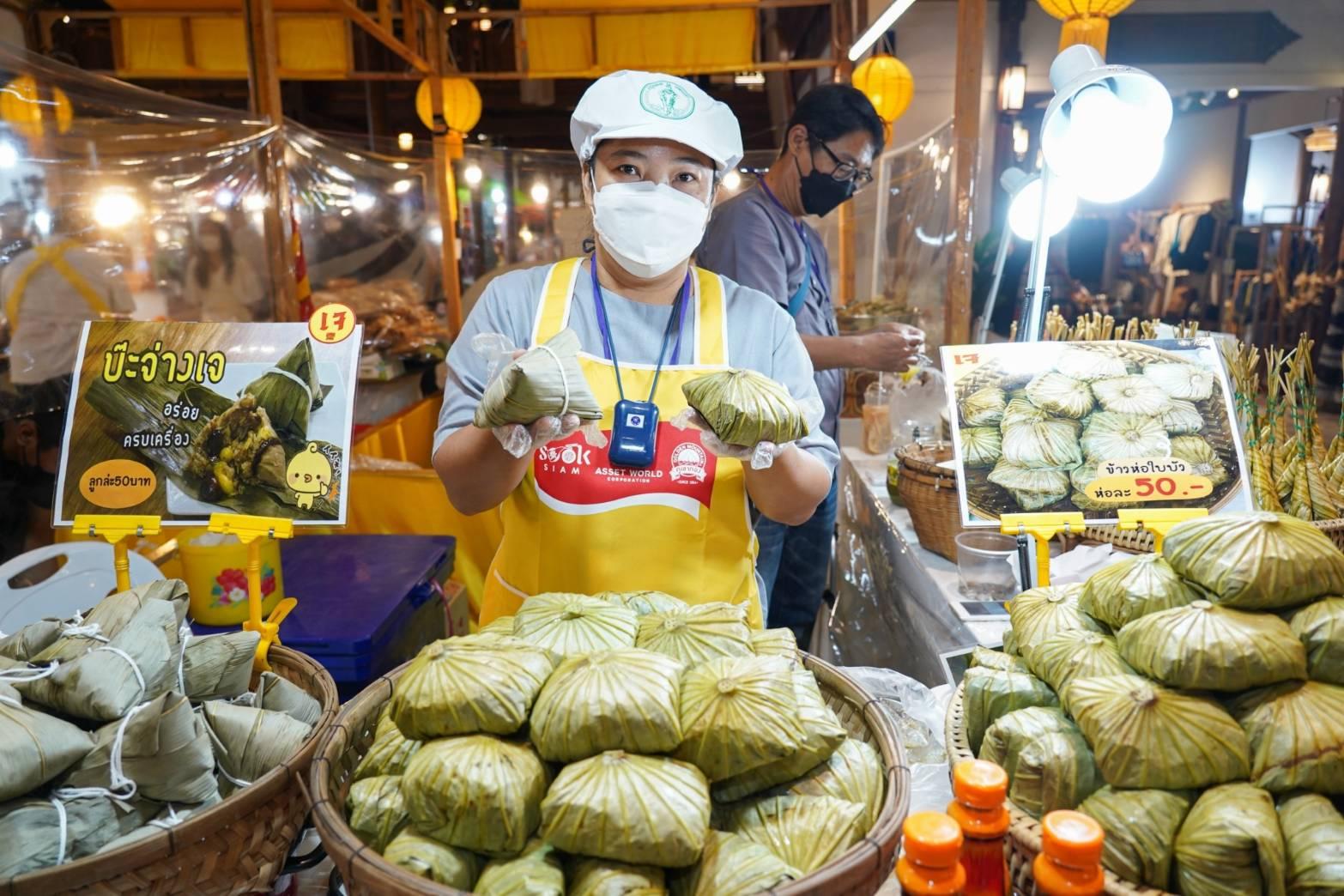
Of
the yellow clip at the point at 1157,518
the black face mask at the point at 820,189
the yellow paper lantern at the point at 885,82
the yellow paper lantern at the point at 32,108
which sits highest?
the yellow paper lantern at the point at 885,82

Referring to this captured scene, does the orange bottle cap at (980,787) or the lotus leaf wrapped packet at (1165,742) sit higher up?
the orange bottle cap at (980,787)

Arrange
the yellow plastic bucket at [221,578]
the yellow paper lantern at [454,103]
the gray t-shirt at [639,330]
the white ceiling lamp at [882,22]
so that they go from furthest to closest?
the yellow paper lantern at [454,103], the white ceiling lamp at [882,22], the yellow plastic bucket at [221,578], the gray t-shirt at [639,330]

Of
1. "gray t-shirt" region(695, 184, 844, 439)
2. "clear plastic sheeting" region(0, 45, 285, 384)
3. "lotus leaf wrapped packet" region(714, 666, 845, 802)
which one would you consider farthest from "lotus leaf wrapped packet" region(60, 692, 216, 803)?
"clear plastic sheeting" region(0, 45, 285, 384)

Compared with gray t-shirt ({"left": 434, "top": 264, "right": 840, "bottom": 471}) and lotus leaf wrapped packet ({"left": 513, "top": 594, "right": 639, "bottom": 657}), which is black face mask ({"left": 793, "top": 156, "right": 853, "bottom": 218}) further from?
lotus leaf wrapped packet ({"left": 513, "top": 594, "right": 639, "bottom": 657})

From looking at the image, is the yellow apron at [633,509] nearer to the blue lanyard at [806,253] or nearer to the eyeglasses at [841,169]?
the blue lanyard at [806,253]

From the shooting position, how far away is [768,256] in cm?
261

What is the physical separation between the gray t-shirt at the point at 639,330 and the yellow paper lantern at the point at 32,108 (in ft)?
7.23

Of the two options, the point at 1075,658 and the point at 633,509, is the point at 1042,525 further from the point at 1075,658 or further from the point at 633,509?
the point at 633,509

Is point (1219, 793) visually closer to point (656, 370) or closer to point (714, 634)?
point (714, 634)

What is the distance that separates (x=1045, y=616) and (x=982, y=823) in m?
0.55

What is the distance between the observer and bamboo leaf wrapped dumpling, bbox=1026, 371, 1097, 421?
1.69 m

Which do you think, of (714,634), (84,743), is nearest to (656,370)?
(714,634)

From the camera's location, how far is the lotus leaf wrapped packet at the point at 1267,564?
1.09 metres

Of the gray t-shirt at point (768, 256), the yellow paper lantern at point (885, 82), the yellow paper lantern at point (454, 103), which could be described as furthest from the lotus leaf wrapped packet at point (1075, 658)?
the yellow paper lantern at point (454, 103)
